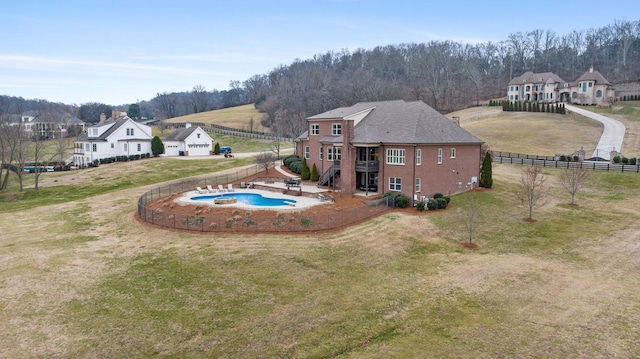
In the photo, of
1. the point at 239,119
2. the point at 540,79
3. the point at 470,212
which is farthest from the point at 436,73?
the point at 470,212

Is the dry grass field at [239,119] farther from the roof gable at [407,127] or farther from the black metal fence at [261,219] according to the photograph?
the black metal fence at [261,219]

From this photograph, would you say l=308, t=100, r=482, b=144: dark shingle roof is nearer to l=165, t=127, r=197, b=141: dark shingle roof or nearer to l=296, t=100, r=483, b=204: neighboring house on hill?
l=296, t=100, r=483, b=204: neighboring house on hill

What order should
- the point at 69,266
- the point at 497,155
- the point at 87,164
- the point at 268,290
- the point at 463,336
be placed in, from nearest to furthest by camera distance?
the point at 463,336, the point at 268,290, the point at 69,266, the point at 497,155, the point at 87,164

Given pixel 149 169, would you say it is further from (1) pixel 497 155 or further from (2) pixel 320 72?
(2) pixel 320 72

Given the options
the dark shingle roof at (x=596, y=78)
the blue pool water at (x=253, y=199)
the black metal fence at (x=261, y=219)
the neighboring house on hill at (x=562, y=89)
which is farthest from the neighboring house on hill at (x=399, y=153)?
the neighboring house on hill at (x=562, y=89)

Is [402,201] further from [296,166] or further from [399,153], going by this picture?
[296,166]

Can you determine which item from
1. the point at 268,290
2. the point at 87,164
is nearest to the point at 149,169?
the point at 87,164
